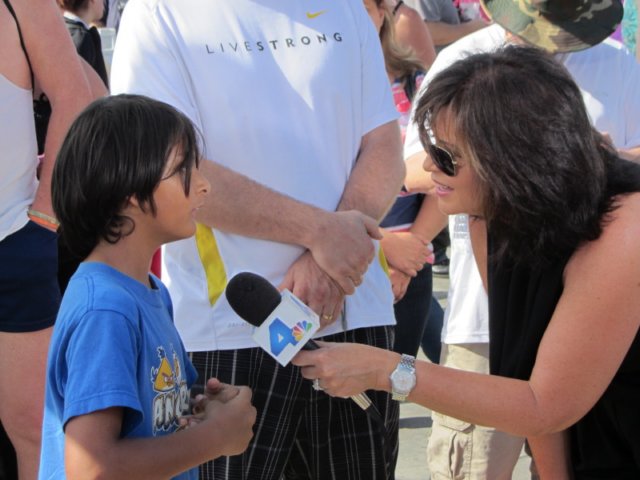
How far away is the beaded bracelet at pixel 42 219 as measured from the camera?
3459mm

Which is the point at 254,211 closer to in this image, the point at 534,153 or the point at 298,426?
the point at 298,426

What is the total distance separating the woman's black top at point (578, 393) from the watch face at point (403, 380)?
0.31 metres

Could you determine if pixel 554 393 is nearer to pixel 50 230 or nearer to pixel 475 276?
pixel 475 276

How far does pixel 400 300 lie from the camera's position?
175 inches

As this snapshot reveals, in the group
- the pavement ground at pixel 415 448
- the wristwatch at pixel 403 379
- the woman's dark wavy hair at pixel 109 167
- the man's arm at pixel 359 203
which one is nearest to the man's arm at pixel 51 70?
the man's arm at pixel 359 203

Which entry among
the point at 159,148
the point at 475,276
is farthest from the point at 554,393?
the point at 475,276

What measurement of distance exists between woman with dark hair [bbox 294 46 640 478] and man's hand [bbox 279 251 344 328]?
0.44 m

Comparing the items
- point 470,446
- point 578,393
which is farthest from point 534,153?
point 470,446

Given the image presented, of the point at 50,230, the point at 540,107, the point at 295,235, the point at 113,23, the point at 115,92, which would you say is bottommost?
the point at 113,23

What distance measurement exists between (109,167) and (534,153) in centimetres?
99

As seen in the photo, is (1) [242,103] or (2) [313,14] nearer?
(1) [242,103]

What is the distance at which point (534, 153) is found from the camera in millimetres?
2459

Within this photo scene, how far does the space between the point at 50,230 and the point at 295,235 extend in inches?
38.3

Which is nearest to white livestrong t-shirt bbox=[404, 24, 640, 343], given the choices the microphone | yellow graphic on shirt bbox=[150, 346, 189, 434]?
the microphone
